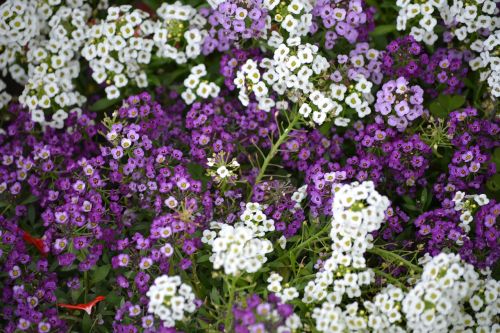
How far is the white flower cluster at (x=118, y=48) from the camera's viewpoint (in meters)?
3.55

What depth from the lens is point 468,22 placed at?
11.3 ft

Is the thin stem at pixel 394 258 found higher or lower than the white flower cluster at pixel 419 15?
lower

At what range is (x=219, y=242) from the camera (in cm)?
260

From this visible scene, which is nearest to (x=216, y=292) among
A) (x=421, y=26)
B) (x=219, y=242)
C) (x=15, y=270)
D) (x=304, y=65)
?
(x=219, y=242)

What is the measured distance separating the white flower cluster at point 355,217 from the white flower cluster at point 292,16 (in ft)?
3.15

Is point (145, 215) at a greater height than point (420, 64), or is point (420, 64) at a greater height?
point (420, 64)

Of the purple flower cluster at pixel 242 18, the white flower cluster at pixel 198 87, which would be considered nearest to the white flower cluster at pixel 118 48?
the white flower cluster at pixel 198 87

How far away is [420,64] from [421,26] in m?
0.20

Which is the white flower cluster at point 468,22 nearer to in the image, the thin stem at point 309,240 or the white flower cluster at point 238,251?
the thin stem at point 309,240

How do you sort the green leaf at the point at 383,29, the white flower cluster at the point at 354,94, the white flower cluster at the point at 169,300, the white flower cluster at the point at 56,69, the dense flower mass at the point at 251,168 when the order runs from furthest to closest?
the green leaf at the point at 383,29
the white flower cluster at the point at 56,69
the white flower cluster at the point at 354,94
the dense flower mass at the point at 251,168
the white flower cluster at the point at 169,300

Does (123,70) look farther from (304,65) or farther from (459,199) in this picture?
(459,199)

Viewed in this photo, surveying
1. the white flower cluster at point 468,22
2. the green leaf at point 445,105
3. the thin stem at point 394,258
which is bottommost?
the thin stem at point 394,258

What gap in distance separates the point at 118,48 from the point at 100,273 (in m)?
1.20

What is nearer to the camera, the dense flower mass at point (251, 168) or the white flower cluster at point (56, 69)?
the dense flower mass at point (251, 168)
